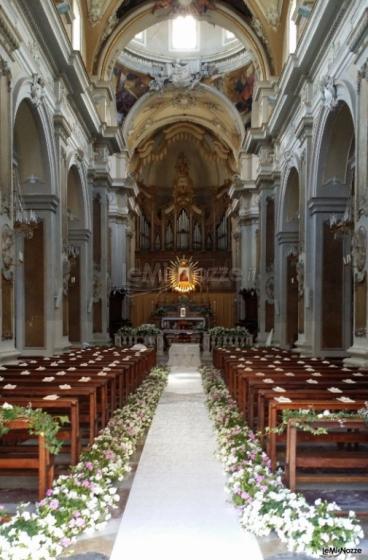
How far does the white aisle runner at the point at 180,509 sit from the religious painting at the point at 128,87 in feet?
64.8

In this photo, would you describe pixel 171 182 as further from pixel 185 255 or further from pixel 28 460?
pixel 28 460

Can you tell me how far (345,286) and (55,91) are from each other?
25.3 feet

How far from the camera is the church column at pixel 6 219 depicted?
9312 mm

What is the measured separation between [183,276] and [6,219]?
71.4 feet

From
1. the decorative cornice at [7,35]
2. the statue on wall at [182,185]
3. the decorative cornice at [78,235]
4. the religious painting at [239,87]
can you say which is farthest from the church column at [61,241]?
the statue on wall at [182,185]

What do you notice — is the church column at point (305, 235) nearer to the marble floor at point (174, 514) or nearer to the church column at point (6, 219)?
the church column at point (6, 219)

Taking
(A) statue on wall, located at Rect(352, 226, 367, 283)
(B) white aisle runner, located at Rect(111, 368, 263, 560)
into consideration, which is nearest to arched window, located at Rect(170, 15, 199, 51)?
(A) statue on wall, located at Rect(352, 226, 367, 283)

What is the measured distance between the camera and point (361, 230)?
371 inches

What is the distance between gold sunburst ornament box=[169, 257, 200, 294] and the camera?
1204 inches

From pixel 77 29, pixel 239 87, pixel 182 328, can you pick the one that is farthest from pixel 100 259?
pixel 239 87

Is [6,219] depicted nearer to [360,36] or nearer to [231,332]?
[360,36]

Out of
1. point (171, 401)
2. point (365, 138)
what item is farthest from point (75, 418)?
point (365, 138)

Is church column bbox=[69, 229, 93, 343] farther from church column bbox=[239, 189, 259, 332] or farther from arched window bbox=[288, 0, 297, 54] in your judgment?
church column bbox=[239, 189, 259, 332]

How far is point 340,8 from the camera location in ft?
35.3
